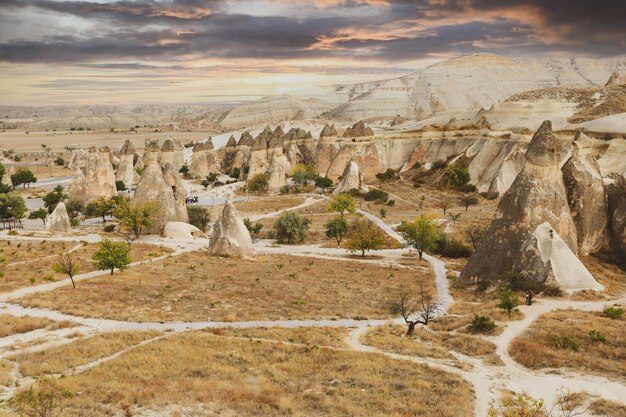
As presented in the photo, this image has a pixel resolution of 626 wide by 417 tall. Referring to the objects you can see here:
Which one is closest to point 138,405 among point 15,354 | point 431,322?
point 15,354

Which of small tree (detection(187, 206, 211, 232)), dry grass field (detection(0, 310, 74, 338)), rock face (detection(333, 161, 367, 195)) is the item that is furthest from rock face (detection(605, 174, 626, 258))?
small tree (detection(187, 206, 211, 232))

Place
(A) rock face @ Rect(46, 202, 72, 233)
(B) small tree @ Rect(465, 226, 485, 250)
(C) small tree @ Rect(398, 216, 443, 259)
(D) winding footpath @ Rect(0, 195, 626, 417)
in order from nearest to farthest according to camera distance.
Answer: (D) winding footpath @ Rect(0, 195, 626, 417), (C) small tree @ Rect(398, 216, 443, 259), (B) small tree @ Rect(465, 226, 485, 250), (A) rock face @ Rect(46, 202, 72, 233)

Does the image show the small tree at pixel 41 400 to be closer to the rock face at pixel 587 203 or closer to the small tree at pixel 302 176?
the rock face at pixel 587 203

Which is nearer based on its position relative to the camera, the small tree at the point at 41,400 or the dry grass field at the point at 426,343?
the small tree at the point at 41,400

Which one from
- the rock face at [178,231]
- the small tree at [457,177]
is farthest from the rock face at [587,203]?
the small tree at [457,177]

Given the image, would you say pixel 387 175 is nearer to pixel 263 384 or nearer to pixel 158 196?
pixel 158 196

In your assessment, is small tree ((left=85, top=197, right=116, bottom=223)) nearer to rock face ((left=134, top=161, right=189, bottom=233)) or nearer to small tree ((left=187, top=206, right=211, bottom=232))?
small tree ((left=187, top=206, right=211, bottom=232))
